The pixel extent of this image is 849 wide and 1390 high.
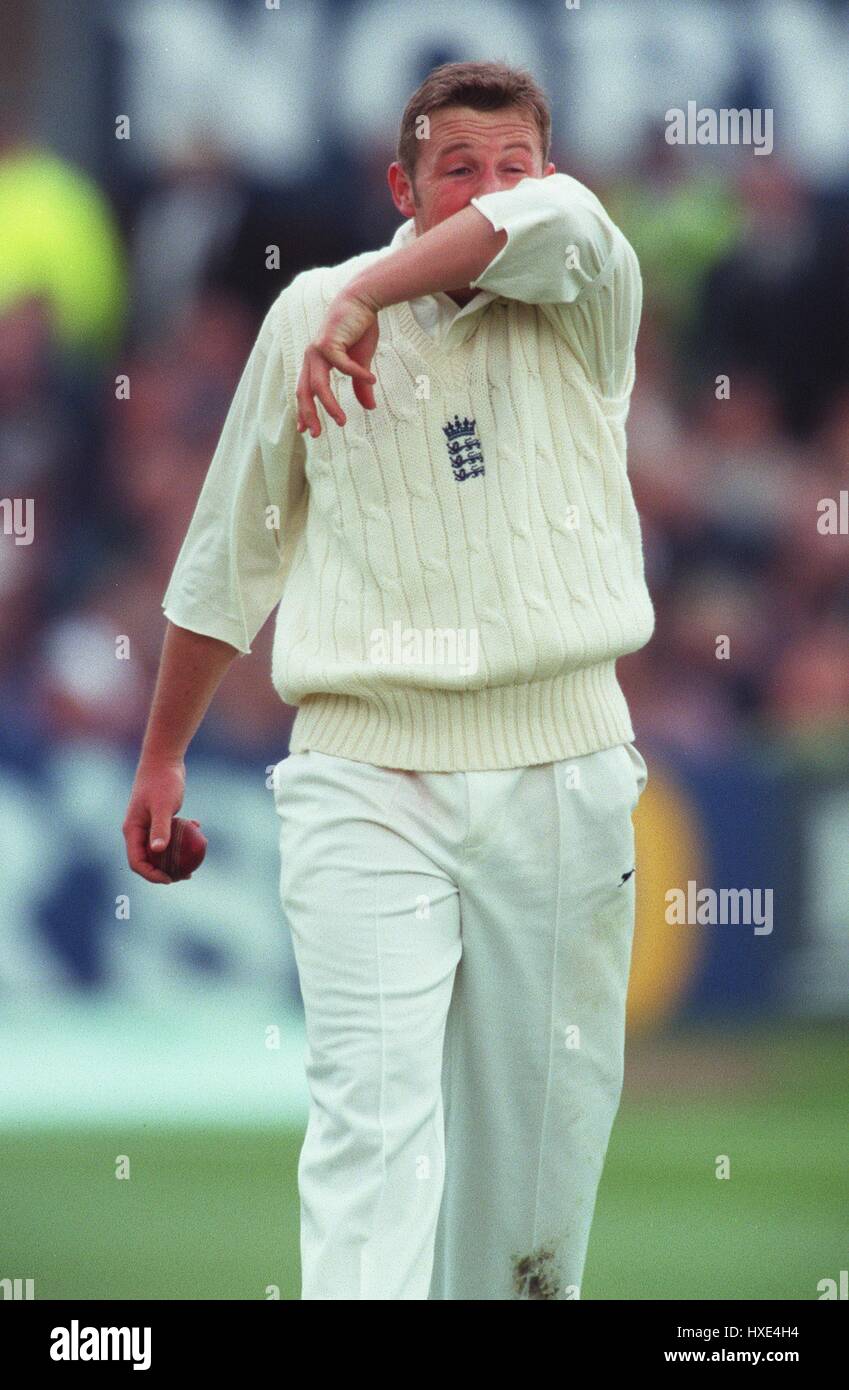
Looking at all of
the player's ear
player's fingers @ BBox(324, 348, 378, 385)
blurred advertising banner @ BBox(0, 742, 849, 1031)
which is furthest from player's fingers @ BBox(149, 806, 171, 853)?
blurred advertising banner @ BBox(0, 742, 849, 1031)

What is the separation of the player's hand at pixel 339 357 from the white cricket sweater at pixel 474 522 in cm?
15

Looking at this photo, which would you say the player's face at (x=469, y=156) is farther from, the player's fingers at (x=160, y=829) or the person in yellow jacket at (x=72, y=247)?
the person in yellow jacket at (x=72, y=247)

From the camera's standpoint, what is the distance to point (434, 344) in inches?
104

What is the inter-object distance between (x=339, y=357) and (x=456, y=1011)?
32.2 inches

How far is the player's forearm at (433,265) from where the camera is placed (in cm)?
246

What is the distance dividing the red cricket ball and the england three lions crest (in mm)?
619

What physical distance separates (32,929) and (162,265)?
1.71m

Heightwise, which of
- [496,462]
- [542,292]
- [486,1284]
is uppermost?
[542,292]

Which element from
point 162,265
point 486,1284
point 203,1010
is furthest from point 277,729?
point 486,1284

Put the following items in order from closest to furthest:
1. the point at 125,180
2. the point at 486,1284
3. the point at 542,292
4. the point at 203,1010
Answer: the point at 542,292 < the point at 486,1284 < the point at 203,1010 < the point at 125,180

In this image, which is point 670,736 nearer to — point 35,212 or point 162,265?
point 162,265

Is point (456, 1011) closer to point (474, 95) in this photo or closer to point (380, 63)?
point (474, 95)

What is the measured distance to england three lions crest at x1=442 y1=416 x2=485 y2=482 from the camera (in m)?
2.61

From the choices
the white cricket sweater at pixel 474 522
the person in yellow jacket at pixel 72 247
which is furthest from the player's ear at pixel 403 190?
the person in yellow jacket at pixel 72 247
